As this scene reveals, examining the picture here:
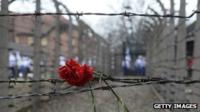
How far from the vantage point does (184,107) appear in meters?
2.56

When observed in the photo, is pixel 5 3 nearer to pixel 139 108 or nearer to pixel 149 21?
pixel 139 108

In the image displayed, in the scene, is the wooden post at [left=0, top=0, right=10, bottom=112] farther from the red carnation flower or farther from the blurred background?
the red carnation flower

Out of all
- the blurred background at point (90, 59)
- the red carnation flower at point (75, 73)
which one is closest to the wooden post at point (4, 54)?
the blurred background at point (90, 59)

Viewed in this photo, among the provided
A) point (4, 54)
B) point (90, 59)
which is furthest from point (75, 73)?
point (90, 59)

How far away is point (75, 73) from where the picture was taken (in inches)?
86.5

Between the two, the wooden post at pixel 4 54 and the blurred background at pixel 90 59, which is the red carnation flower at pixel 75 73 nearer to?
the blurred background at pixel 90 59

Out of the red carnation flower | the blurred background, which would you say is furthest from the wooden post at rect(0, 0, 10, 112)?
the red carnation flower

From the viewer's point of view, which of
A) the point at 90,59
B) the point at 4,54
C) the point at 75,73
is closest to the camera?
the point at 75,73

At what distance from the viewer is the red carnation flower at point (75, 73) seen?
2.20 metres

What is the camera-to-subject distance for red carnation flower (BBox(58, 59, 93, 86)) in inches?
86.6

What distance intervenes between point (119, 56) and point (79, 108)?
24379mm

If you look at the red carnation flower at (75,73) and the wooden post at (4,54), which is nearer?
the red carnation flower at (75,73)

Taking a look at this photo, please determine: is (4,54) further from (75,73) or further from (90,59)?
(90,59)

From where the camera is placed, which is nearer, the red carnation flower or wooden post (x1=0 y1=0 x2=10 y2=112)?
the red carnation flower
